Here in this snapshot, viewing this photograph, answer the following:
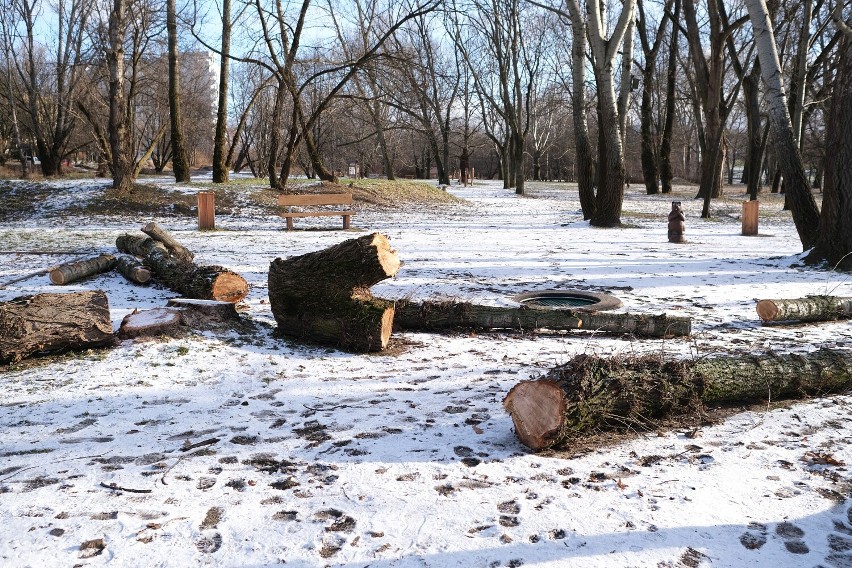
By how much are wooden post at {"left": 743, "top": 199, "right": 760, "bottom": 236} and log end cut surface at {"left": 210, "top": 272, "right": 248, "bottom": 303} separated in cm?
1204

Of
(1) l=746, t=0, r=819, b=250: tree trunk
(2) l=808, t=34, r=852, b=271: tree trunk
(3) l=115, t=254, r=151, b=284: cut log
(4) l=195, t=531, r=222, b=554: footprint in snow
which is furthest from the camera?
(1) l=746, t=0, r=819, b=250: tree trunk

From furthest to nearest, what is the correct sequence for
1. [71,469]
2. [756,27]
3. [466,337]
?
[756,27]
[466,337]
[71,469]

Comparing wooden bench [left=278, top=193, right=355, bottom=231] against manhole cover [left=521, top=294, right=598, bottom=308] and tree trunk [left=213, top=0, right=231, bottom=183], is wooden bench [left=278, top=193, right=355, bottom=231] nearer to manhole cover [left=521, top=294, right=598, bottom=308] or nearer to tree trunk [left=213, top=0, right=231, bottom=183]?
tree trunk [left=213, top=0, right=231, bottom=183]

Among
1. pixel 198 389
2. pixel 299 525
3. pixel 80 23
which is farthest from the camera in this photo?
pixel 80 23

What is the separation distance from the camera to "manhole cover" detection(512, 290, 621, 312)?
7.14 m

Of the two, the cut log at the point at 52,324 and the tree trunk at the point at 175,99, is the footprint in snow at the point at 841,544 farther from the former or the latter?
the tree trunk at the point at 175,99

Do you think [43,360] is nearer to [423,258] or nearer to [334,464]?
Result: [334,464]

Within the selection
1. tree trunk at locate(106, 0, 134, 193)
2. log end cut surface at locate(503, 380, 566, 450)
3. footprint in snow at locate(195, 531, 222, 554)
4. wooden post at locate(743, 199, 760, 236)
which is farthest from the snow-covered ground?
tree trunk at locate(106, 0, 134, 193)

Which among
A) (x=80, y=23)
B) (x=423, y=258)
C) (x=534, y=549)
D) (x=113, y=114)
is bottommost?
(x=534, y=549)

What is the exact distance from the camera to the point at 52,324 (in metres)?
5.17

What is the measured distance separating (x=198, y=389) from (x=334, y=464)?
1.66 meters

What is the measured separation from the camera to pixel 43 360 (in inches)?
203

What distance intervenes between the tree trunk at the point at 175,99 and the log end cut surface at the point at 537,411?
17845 millimetres

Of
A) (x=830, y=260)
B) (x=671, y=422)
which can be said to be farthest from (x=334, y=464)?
(x=830, y=260)
